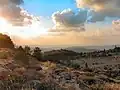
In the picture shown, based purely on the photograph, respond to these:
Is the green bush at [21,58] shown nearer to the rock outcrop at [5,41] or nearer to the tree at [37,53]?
the tree at [37,53]

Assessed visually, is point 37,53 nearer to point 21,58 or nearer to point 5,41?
point 5,41

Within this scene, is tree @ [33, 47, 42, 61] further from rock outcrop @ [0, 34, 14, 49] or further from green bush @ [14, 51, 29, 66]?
green bush @ [14, 51, 29, 66]

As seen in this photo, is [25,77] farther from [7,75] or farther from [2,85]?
[2,85]

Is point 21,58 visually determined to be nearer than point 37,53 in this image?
Yes

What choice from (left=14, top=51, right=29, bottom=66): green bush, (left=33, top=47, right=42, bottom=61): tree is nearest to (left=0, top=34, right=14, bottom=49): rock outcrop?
(left=33, top=47, right=42, bottom=61): tree

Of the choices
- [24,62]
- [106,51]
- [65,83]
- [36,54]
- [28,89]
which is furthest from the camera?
[106,51]

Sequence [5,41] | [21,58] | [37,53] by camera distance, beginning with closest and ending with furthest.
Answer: [21,58] < [37,53] < [5,41]

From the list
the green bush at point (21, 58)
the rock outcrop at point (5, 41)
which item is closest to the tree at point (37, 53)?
the rock outcrop at point (5, 41)

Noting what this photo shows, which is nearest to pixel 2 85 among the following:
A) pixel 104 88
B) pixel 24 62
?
pixel 104 88

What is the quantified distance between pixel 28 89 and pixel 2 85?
165cm

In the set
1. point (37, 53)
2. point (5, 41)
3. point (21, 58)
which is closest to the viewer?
point (21, 58)

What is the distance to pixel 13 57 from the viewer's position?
36.8 m

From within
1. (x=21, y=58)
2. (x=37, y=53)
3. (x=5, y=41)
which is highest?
(x=5, y=41)

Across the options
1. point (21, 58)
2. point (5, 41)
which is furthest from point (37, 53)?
point (21, 58)
